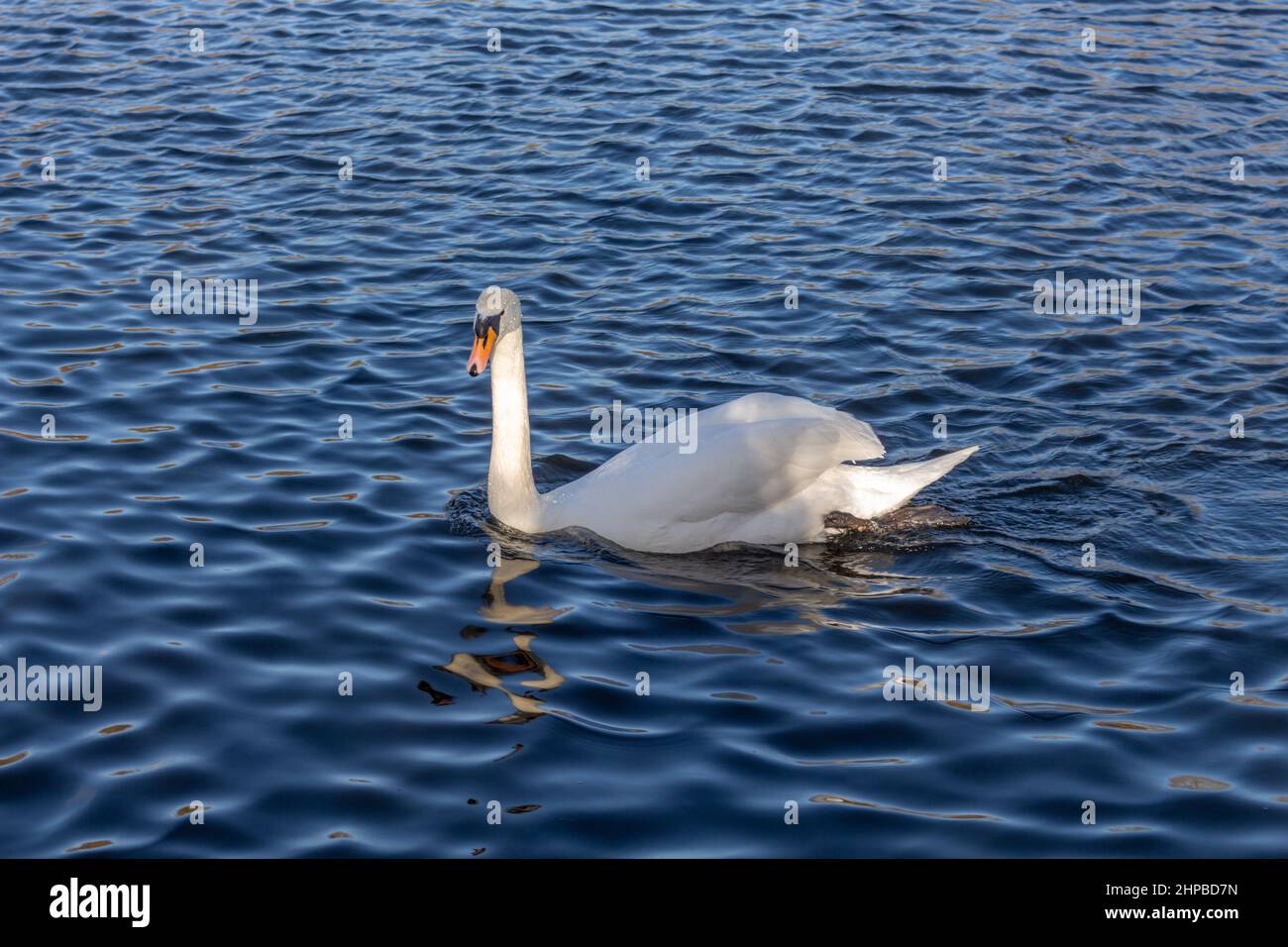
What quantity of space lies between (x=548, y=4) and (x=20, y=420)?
12280 mm

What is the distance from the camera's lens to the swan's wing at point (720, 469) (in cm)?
1005

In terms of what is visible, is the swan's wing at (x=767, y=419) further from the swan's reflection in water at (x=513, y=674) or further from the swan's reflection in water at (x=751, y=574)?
the swan's reflection in water at (x=513, y=674)

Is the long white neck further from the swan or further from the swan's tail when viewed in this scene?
the swan's tail

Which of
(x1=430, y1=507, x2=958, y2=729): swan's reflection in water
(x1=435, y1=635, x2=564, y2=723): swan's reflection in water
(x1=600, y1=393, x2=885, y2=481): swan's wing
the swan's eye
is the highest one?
the swan's eye

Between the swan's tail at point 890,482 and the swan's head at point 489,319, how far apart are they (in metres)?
2.36

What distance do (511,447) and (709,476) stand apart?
128 centimetres

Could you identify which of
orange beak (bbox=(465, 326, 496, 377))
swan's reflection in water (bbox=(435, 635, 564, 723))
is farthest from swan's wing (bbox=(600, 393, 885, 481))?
swan's reflection in water (bbox=(435, 635, 564, 723))

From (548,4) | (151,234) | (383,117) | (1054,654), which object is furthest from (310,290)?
(548,4)

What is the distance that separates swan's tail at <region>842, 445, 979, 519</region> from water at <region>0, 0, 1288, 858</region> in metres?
0.22

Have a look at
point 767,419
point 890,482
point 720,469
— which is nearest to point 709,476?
point 720,469

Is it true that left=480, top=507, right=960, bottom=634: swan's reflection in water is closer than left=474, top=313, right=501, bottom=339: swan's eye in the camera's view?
Yes

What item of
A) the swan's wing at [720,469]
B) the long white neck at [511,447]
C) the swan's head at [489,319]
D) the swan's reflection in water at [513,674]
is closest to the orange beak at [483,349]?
the swan's head at [489,319]

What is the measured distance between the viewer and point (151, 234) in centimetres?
1505

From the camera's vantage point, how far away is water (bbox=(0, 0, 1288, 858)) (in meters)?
7.73
